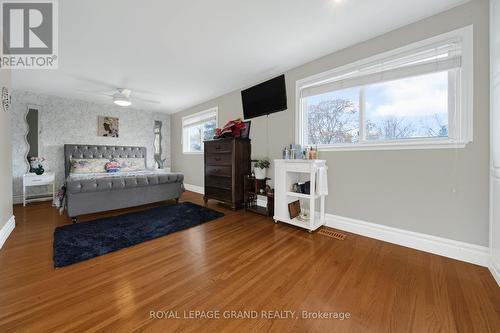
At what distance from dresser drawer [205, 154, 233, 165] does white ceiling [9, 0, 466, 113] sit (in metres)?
1.42

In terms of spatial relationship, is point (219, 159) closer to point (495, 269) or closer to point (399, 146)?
point (399, 146)

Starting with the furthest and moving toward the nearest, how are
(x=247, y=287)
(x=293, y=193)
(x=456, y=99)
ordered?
(x=293, y=193) → (x=456, y=99) → (x=247, y=287)

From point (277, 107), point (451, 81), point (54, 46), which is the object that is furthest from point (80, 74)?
point (451, 81)

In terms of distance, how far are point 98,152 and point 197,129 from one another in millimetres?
2486

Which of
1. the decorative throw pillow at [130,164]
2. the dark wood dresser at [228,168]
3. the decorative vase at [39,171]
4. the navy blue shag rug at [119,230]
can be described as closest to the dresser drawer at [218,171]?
the dark wood dresser at [228,168]

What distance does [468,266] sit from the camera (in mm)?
1664

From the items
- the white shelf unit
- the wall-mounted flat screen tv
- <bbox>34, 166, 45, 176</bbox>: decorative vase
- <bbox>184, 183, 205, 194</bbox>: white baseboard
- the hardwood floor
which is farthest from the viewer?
<bbox>184, 183, 205, 194</bbox>: white baseboard

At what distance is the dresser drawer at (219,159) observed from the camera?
3406 millimetres

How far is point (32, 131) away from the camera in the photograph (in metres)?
4.03

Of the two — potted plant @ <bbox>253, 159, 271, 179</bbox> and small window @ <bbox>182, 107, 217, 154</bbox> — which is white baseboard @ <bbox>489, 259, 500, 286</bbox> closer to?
potted plant @ <bbox>253, 159, 271, 179</bbox>

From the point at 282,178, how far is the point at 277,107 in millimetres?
1279

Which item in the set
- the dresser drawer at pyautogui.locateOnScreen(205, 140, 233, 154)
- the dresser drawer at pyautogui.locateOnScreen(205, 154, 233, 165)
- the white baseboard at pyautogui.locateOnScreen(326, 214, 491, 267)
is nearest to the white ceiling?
the dresser drawer at pyautogui.locateOnScreen(205, 140, 233, 154)

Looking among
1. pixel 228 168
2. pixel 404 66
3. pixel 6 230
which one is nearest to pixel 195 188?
pixel 228 168

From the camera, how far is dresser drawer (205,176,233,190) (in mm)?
3426
